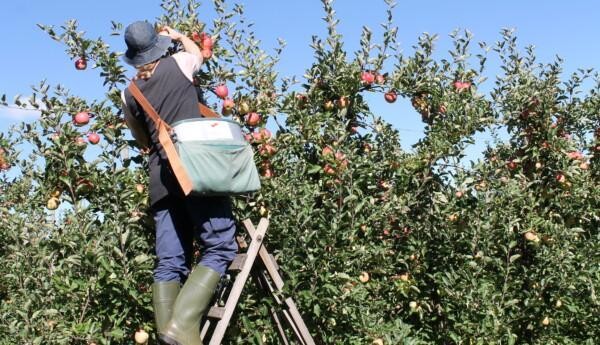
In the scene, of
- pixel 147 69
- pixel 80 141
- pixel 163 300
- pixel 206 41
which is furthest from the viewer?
pixel 206 41

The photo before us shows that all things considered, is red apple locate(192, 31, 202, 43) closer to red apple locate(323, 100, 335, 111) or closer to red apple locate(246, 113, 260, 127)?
red apple locate(246, 113, 260, 127)

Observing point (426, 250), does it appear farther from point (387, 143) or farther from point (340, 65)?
point (340, 65)

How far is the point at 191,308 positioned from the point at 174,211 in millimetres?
454

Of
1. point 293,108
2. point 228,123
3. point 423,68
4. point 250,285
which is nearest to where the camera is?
point 228,123

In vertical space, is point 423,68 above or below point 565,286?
above

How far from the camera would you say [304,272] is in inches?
134

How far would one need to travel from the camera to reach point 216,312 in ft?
10.1

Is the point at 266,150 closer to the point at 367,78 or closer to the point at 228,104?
the point at 228,104

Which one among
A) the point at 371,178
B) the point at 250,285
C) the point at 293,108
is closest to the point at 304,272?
the point at 250,285

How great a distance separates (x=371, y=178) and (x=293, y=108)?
0.55 metres

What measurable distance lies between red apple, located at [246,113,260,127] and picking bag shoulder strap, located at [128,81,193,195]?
73 centimetres

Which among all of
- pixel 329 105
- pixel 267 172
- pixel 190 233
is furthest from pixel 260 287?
pixel 329 105

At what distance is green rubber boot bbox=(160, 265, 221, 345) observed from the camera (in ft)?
9.34

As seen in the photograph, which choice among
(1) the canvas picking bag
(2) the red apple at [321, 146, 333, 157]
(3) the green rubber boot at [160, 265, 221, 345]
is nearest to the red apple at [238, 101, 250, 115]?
(2) the red apple at [321, 146, 333, 157]
